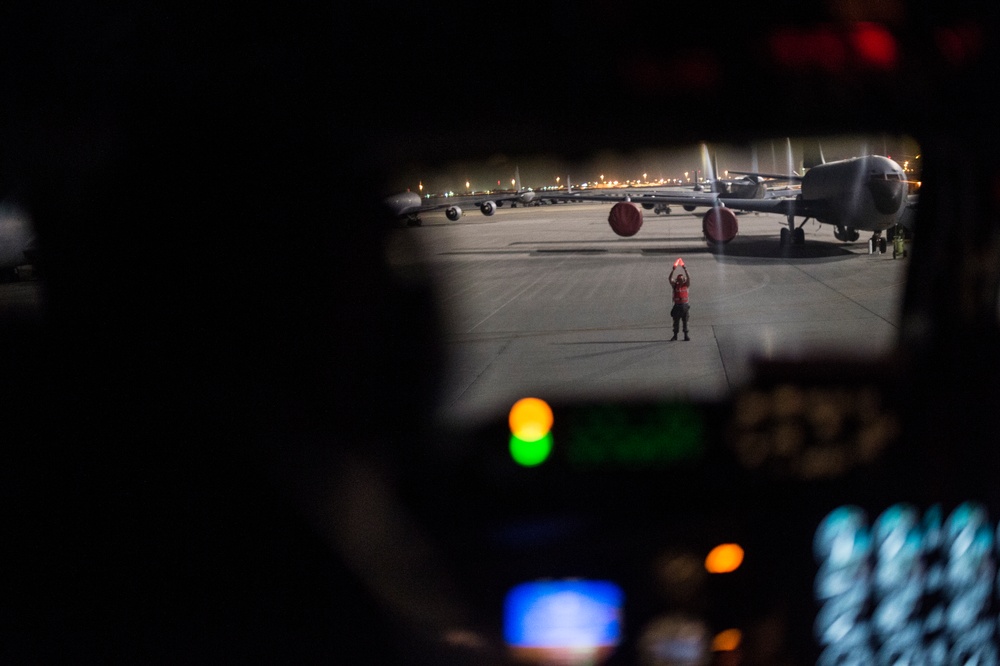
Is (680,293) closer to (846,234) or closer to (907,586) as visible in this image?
(846,234)

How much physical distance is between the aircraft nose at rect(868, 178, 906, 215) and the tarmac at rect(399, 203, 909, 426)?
9.7 inches

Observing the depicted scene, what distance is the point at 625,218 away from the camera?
1523 cm

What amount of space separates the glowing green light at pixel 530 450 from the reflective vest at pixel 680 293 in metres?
5.49

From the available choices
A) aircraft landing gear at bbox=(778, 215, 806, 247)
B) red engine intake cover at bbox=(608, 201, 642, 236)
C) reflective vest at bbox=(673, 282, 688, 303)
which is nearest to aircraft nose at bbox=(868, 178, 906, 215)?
reflective vest at bbox=(673, 282, 688, 303)

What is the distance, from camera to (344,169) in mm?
1409

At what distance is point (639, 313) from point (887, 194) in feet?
19.1

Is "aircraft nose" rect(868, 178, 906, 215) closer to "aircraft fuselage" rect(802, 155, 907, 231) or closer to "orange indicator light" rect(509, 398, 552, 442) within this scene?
"aircraft fuselage" rect(802, 155, 907, 231)

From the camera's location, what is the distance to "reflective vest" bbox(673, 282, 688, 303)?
283 inches

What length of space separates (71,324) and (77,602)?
0.53 meters

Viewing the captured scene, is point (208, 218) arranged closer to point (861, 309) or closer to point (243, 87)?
point (243, 87)

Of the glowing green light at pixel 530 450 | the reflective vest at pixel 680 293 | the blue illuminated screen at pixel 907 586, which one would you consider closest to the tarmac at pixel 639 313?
the glowing green light at pixel 530 450

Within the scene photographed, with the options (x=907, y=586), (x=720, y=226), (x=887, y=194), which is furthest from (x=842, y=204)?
(x=720, y=226)

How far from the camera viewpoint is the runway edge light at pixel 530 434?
183cm

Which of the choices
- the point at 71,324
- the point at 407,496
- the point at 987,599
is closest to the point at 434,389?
the point at 407,496
